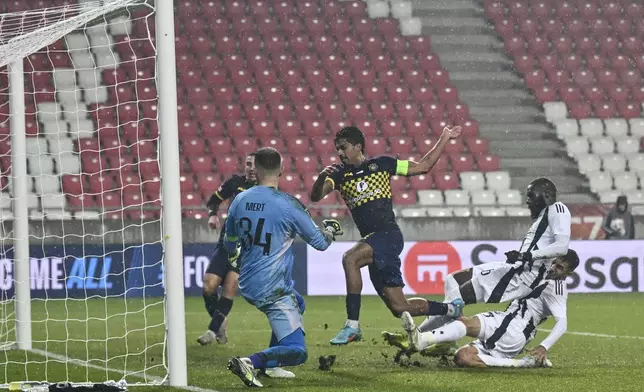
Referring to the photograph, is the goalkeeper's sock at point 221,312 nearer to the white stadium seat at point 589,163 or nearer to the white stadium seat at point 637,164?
the white stadium seat at point 589,163

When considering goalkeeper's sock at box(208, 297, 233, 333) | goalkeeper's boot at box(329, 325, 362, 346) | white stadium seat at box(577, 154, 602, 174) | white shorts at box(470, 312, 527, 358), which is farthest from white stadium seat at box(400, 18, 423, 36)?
white shorts at box(470, 312, 527, 358)

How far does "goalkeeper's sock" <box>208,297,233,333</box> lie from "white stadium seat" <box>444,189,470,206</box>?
→ 1145cm

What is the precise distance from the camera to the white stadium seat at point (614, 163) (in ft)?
75.6

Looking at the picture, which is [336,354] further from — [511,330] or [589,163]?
[589,163]

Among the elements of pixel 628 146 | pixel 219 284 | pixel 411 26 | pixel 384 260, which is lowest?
pixel 219 284

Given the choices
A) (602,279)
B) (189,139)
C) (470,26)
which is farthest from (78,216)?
(470,26)

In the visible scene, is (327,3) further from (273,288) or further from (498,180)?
(273,288)

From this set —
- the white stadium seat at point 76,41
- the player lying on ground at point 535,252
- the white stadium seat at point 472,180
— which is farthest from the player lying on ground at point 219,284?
the white stadium seat at point 76,41

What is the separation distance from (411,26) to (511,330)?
17.5m

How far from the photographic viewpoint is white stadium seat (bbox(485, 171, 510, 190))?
22.4 meters

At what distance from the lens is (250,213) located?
7.27 m

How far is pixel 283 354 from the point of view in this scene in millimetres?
7223

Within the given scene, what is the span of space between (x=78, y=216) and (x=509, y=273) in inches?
441

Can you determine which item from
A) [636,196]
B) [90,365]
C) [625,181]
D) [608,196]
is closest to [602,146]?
[625,181]
